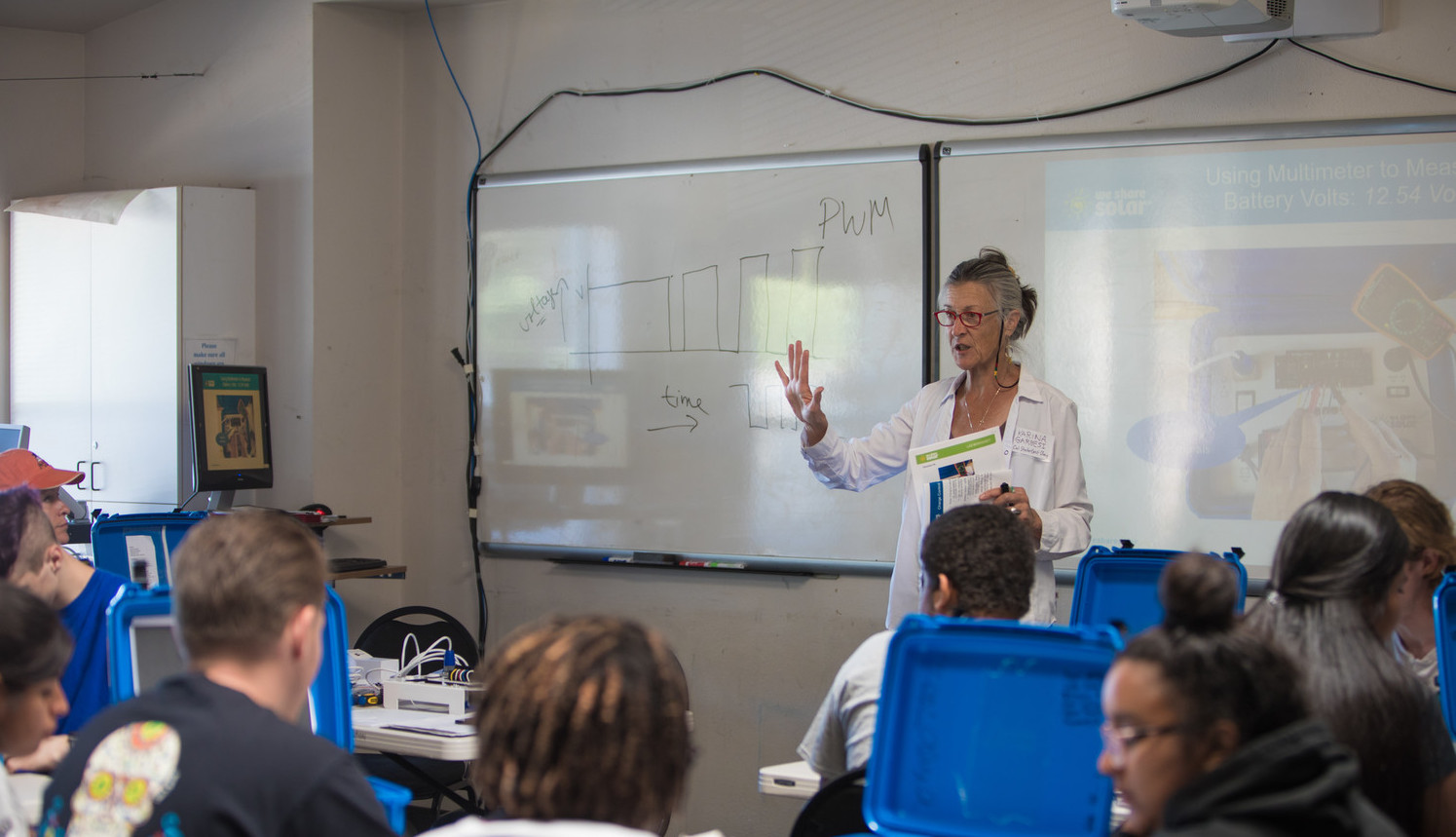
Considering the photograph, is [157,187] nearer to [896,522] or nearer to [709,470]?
[709,470]

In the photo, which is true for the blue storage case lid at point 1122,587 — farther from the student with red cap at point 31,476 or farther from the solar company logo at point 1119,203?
the student with red cap at point 31,476

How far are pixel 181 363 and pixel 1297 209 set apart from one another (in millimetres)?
3998

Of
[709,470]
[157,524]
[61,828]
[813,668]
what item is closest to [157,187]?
[157,524]

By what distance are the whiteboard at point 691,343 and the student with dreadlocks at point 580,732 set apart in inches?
123

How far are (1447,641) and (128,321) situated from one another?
15.0 feet

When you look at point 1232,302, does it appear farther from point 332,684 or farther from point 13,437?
point 13,437

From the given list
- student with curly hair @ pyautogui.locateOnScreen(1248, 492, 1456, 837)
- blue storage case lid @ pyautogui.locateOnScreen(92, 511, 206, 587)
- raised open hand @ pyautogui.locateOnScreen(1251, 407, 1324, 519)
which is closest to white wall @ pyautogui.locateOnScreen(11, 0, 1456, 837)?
raised open hand @ pyautogui.locateOnScreen(1251, 407, 1324, 519)

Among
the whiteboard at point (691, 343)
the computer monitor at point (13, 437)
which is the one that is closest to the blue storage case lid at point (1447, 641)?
the whiteboard at point (691, 343)

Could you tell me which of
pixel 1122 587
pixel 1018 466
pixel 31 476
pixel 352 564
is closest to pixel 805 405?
pixel 1018 466

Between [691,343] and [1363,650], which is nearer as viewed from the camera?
[1363,650]

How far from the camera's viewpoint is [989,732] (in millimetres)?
1695

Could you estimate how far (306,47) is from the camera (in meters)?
4.59

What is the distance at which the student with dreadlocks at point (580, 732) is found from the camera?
3.41 feet

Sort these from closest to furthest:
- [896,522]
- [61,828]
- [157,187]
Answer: [61,828], [896,522], [157,187]
